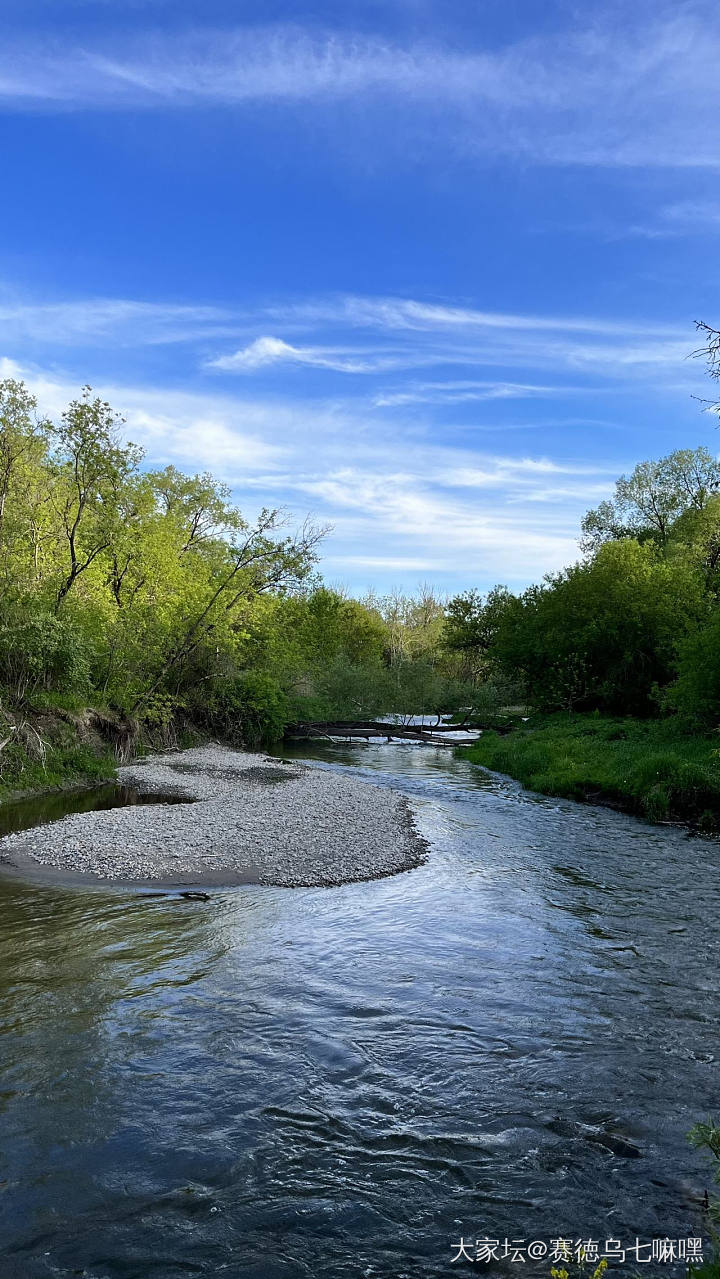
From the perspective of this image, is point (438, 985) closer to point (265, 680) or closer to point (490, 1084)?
point (490, 1084)

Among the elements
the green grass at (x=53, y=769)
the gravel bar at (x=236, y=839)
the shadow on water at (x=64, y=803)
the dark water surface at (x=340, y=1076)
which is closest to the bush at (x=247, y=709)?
the green grass at (x=53, y=769)

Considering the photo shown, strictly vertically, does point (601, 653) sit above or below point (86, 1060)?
above

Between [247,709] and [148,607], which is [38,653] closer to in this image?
[148,607]

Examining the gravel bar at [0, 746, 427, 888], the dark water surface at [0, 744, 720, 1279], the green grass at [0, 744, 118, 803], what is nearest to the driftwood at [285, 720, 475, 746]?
the gravel bar at [0, 746, 427, 888]

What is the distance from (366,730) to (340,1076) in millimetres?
40911

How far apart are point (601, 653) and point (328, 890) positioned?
3153 cm

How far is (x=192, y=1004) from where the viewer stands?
9.25m

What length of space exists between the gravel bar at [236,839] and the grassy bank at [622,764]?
6.51 metres

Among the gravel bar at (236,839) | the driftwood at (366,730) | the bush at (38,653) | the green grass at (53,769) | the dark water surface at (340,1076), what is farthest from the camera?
the driftwood at (366,730)

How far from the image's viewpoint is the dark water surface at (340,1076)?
557 centimetres

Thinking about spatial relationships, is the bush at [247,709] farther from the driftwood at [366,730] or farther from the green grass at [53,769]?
the green grass at [53,769]

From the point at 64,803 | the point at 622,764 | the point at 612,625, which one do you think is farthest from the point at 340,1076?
the point at 612,625

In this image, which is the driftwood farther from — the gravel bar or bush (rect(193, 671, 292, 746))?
the gravel bar

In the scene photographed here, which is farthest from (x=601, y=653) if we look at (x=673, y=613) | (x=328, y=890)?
(x=328, y=890)
